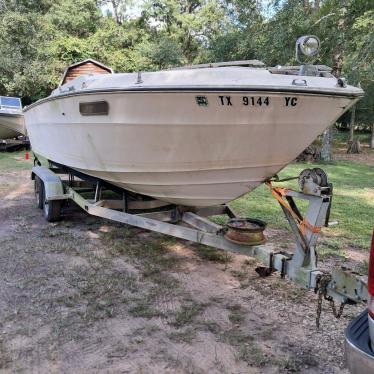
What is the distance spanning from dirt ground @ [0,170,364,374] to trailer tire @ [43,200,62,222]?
0.59m

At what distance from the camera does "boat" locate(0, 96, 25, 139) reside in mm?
14578

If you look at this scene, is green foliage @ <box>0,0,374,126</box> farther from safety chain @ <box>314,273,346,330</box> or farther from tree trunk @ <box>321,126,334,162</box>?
safety chain @ <box>314,273,346,330</box>

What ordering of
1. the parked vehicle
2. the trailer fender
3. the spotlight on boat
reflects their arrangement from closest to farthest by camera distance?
the parked vehicle
the spotlight on boat
the trailer fender

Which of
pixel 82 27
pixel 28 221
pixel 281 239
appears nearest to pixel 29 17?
pixel 82 27

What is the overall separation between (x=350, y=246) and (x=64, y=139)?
3.49 meters

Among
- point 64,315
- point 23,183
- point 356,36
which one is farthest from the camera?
point 356,36

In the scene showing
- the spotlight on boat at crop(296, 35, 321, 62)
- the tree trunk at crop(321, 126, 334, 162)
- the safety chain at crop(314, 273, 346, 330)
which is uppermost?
the spotlight on boat at crop(296, 35, 321, 62)

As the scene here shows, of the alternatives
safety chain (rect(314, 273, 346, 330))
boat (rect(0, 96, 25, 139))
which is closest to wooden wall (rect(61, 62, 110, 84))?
safety chain (rect(314, 273, 346, 330))

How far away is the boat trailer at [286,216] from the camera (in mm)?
2766

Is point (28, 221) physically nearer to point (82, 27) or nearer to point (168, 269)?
point (168, 269)

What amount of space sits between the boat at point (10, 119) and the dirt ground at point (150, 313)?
34.8 ft

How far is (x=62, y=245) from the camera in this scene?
4875 millimetres

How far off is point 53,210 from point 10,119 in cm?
1038

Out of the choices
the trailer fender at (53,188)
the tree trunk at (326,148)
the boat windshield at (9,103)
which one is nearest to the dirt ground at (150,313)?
the trailer fender at (53,188)
